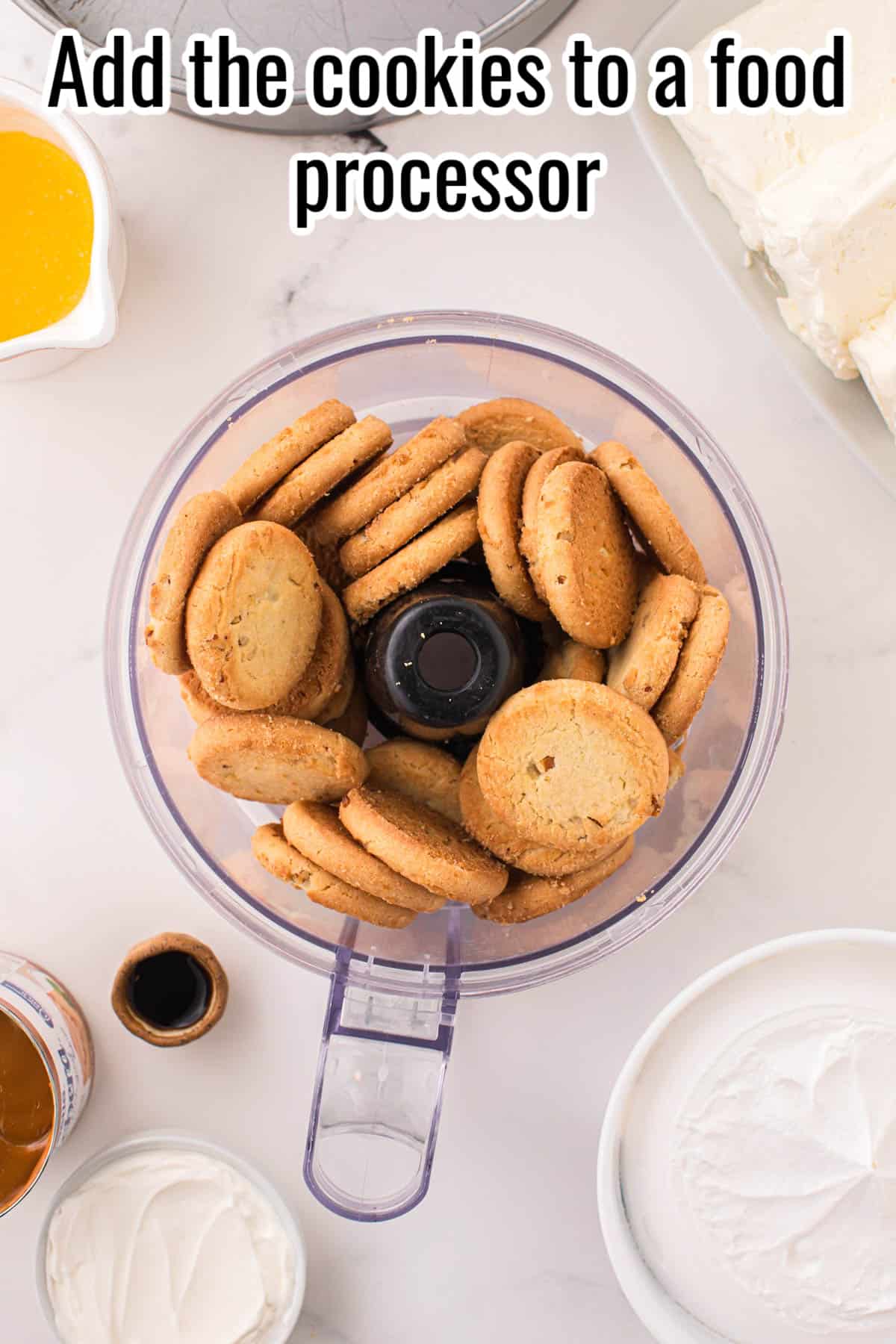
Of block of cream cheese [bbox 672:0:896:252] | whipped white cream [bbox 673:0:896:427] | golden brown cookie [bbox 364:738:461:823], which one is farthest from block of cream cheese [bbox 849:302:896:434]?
golden brown cookie [bbox 364:738:461:823]

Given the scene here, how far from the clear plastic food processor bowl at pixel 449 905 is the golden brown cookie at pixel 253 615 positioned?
16cm

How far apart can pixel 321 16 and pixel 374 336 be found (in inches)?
11.1

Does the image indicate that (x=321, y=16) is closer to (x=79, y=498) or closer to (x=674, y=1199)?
(x=79, y=498)

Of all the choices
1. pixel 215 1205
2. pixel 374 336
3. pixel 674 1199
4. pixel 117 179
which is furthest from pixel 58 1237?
pixel 117 179

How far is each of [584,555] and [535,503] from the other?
0.05 meters

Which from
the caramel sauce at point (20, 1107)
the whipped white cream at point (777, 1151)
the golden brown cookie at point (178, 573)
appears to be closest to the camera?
the golden brown cookie at point (178, 573)

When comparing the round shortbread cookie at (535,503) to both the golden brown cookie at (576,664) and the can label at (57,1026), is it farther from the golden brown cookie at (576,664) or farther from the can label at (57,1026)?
the can label at (57,1026)

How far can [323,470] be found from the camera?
32.6 inches

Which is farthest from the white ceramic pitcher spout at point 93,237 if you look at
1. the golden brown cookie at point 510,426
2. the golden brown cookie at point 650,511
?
the golden brown cookie at point 650,511

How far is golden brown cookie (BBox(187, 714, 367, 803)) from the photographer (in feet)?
2.69

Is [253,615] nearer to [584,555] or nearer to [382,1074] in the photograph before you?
[584,555]

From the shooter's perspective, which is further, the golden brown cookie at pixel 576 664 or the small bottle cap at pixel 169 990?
the small bottle cap at pixel 169 990

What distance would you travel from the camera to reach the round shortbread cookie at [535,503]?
816mm

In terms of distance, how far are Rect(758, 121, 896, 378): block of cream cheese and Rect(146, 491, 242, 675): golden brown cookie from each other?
0.48 meters
